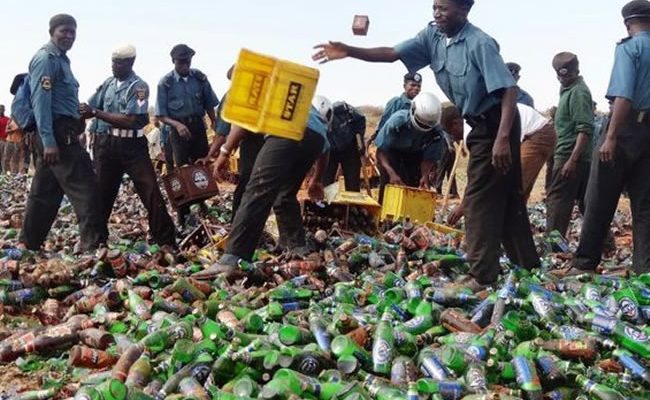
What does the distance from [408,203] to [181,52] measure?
362 centimetres

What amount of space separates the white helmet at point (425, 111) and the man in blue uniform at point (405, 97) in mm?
818

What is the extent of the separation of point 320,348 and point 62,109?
4766 millimetres

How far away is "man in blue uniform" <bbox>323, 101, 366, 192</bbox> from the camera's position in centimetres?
1112

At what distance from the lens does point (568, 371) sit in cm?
405

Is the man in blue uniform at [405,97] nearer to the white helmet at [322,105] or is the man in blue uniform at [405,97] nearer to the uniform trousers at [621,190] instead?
the white helmet at [322,105]

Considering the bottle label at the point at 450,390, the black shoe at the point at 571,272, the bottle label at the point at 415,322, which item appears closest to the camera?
the bottle label at the point at 450,390

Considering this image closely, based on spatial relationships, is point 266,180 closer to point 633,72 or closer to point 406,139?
point 633,72

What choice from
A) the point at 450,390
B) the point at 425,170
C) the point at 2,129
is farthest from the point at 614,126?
the point at 2,129

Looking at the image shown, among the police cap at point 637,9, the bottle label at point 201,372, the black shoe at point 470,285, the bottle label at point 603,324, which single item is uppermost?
the police cap at point 637,9

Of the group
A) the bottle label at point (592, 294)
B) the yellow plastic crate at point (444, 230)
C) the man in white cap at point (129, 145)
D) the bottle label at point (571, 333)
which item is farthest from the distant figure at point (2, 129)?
the bottle label at point (571, 333)

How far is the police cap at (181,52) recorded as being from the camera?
1037 centimetres

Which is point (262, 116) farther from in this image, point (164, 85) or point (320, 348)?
point (164, 85)

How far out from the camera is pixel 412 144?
9734mm

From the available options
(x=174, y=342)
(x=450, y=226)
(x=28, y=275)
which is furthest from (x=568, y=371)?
(x=450, y=226)
